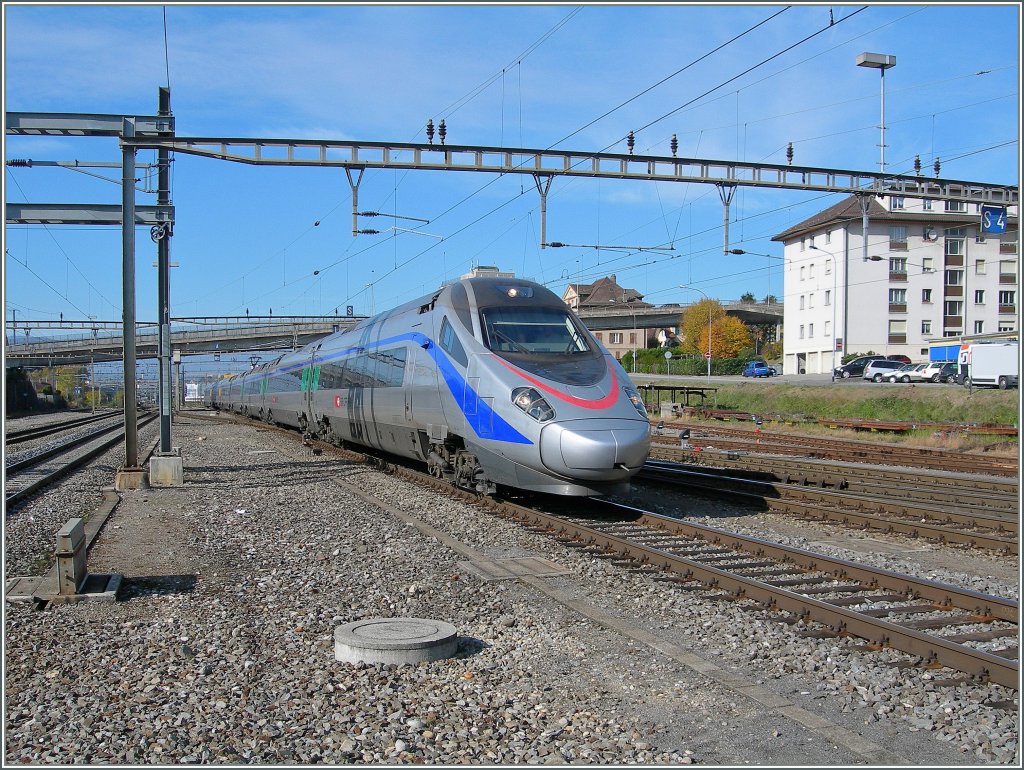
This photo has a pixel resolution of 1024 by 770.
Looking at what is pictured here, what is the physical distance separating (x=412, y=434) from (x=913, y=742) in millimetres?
10617

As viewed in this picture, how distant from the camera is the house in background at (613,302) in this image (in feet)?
303

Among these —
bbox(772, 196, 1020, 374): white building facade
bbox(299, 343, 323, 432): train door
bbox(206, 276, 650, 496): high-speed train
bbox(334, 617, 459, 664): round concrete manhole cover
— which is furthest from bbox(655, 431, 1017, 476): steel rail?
bbox(772, 196, 1020, 374): white building facade

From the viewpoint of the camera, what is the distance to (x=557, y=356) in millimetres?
11688

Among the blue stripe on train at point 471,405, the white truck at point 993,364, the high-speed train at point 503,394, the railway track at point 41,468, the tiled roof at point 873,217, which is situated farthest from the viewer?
the tiled roof at point 873,217

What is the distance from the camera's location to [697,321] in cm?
8012

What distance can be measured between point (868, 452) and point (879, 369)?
97.6ft

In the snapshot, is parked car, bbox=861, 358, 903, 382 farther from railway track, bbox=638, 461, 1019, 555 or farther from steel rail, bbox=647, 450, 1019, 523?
railway track, bbox=638, 461, 1019, 555

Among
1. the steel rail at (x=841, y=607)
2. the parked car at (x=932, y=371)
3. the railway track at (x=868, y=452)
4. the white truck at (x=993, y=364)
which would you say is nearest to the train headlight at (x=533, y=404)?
the steel rail at (x=841, y=607)

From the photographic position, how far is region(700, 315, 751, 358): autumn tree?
258ft

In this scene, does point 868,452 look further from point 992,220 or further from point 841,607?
point 841,607

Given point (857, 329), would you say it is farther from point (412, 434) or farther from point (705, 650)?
point (705, 650)

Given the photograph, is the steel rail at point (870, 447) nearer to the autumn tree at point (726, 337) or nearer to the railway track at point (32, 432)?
the railway track at point (32, 432)

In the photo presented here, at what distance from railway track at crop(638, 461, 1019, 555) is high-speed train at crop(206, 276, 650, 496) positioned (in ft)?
9.43

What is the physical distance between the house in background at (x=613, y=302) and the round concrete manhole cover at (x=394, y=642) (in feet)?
245
